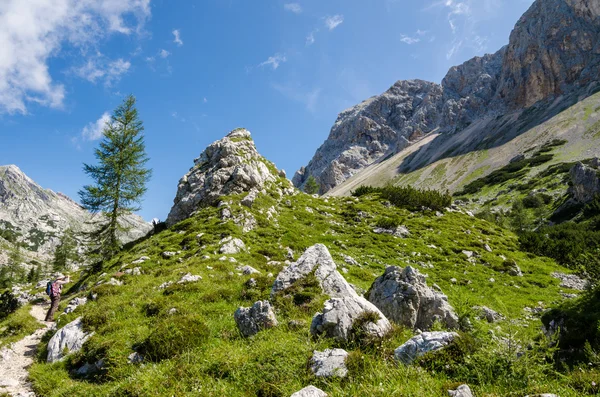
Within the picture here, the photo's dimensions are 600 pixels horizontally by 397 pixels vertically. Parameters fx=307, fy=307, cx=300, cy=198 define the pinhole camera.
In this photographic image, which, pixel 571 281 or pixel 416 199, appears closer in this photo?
pixel 571 281

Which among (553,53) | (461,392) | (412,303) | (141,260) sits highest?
(553,53)

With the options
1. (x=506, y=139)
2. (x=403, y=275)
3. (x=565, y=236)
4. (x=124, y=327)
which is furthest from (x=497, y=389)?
(x=506, y=139)

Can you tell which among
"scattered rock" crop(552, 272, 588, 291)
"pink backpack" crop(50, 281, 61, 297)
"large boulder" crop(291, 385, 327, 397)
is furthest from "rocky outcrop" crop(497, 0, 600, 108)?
"pink backpack" crop(50, 281, 61, 297)

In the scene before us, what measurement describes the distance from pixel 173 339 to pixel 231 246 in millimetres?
13617

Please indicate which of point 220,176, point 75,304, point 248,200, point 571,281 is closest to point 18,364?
point 75,304

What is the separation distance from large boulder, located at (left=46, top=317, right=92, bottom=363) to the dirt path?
2.95ft

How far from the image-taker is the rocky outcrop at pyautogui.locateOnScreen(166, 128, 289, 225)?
36.9 metres

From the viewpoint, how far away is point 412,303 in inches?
437

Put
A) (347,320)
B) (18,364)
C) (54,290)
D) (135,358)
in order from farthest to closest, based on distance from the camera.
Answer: (54,290)
(18,364)
(135,358)
(347,320)

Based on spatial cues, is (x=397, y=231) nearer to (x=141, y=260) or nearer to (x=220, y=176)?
(x=220, y=176)

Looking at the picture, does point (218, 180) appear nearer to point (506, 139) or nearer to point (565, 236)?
point (565, 236)

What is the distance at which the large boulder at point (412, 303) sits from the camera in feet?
35.5

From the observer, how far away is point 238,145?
146 ft

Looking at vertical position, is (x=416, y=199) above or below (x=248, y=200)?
below
